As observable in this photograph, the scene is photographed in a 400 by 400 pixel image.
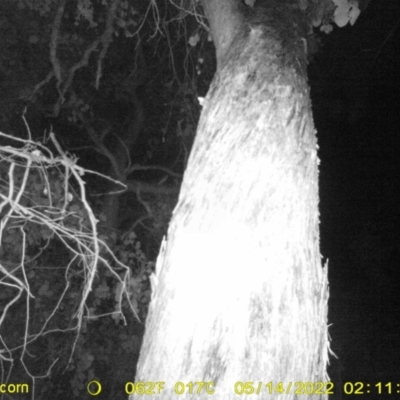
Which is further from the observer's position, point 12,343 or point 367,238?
point 367,238

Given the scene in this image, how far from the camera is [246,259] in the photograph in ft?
3.27

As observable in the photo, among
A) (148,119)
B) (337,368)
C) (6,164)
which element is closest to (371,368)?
(337,368)

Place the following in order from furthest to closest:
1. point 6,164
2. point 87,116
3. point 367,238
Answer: point 367,238, point 87,116, point 6,164

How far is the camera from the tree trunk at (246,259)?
962mm

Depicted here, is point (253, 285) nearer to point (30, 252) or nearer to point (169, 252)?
point (169, 252)

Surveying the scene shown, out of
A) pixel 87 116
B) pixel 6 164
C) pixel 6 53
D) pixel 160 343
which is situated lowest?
pixel 160 343

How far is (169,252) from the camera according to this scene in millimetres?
1111

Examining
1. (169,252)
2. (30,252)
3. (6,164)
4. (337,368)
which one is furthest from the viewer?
(337,368)

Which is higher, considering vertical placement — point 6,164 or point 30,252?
point 6,164

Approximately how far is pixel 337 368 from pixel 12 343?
7.02 metres

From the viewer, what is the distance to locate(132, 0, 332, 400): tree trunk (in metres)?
0.96
